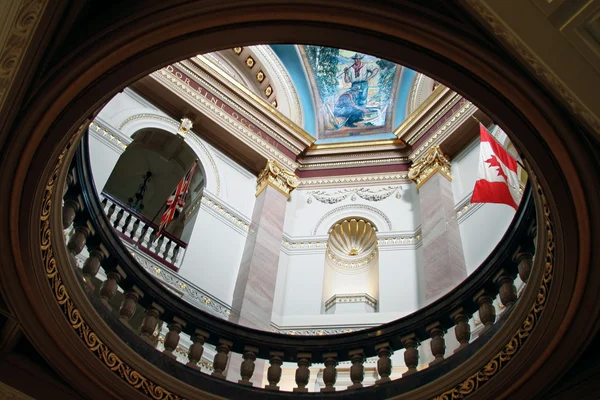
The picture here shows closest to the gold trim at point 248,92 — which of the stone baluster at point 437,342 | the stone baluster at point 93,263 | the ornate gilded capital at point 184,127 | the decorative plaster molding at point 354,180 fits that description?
the decorative plaster molding at point 354,180

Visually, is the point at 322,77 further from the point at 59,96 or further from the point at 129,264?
the point at 59,96

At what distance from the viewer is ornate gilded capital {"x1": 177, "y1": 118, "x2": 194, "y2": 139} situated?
40.8 feet

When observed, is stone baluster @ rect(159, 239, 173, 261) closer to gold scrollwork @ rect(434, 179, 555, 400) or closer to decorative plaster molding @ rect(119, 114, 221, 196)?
decorative plaster molding @ rect(119, 114, 221, 196)

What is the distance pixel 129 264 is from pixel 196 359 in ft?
3.45

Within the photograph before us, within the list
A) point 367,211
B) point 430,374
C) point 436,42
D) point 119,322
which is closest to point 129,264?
point 119,322

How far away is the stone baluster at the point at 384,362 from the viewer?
5918 mm

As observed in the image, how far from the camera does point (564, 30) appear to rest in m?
3.29

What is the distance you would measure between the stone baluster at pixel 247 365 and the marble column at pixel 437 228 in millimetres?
4531

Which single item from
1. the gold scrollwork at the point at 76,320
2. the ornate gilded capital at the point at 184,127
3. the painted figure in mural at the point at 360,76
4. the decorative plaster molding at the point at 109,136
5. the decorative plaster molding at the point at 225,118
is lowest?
the gold scrollwork at the point at 76,320

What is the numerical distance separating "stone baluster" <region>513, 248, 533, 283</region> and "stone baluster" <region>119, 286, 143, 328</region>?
3290 mm

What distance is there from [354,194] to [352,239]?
917mm

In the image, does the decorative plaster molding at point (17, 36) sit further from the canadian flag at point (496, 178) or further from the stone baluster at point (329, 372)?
the canadian flag at point (496, 178)

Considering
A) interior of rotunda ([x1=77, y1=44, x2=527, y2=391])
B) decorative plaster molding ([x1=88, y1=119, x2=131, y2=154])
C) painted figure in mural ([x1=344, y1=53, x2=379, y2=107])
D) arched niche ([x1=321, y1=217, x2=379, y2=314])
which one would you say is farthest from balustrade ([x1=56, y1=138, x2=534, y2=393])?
painted figure in mural ([x1=344, y1=53, x2=379, y2=107])

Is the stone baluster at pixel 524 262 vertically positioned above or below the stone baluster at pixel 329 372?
above
